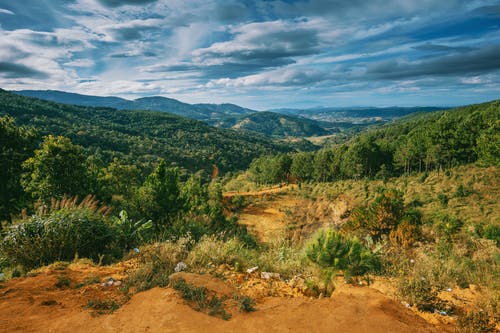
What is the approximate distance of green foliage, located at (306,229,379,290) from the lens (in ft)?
18.6

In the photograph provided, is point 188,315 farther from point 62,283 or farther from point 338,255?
point 338,255

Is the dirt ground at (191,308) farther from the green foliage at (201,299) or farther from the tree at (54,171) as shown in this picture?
the tree at (54,171)

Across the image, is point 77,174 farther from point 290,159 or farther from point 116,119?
point 116,119

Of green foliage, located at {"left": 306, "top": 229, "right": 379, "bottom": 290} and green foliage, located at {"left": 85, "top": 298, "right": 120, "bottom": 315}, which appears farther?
green foliage, located at {"left": 306, "top": 229, "right": 379, "bottom": 290}

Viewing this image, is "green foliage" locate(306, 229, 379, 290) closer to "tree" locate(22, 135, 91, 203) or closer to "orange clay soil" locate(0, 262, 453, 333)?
"orange clay soil" locate(0, 262, 453, 333)

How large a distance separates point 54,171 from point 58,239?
24.0ft

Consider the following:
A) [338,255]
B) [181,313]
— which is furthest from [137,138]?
[181,313]

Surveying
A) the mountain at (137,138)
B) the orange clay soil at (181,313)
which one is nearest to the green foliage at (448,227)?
the orange clay soil at (181,313)

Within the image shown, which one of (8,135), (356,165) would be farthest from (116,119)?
(8,135)

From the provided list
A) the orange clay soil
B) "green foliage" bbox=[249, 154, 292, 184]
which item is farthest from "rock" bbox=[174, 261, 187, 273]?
"green foliage" bbox=[249, 154, 292, 184]

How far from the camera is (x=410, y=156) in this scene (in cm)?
4062

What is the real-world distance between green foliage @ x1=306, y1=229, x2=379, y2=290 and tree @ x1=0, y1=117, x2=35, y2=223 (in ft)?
41.4

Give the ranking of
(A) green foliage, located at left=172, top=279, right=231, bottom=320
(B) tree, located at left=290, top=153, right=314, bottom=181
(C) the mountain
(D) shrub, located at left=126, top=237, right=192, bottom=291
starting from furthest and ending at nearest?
1. (C) the mountain
2. (B) tree, located at left=290, top=153, right=314, bottom=181
3. (D) shrub, located at left=126, top=237, right=192, bottom=291
4. (A) green foliage, located at left=172, top=279, right=231, bottom=320

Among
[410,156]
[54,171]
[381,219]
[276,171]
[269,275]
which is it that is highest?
[54,171]
